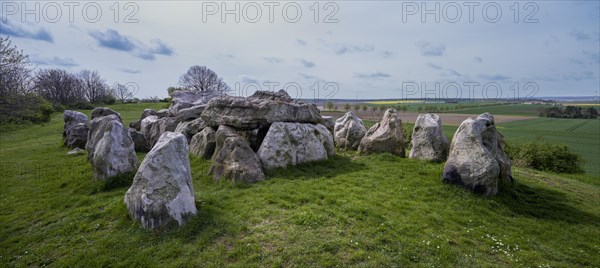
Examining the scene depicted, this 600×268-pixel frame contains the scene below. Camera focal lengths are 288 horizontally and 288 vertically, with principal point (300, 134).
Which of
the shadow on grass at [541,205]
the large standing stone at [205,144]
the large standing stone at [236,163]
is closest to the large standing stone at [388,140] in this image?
the shadow on grass at [541,205]

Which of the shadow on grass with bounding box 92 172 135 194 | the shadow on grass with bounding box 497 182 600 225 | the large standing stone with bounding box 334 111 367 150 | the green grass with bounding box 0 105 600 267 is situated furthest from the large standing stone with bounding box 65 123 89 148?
the shadow on grass with bounding box 497 182 600 225

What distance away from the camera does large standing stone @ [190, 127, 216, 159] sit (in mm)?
14461

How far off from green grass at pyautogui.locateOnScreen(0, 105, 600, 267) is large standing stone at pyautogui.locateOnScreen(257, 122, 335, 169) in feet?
2.39

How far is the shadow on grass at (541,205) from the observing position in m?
9.50

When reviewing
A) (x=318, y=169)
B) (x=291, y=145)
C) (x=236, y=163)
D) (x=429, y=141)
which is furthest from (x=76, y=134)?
(x=429, y=141)

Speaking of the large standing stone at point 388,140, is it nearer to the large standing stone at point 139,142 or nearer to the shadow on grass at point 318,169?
the shadow on grass at point 318,169

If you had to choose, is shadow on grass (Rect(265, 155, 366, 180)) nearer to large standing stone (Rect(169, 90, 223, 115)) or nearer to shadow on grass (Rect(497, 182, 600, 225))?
shadow on grass (Rect(497, 182, 600, 225))

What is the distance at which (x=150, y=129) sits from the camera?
20.7 metres

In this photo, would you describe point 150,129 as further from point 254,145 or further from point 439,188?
point 439,188

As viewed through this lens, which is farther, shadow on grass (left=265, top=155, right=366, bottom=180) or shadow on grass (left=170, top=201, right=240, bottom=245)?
shadow on grass (left=265, top=155, right=366, bottom=180)

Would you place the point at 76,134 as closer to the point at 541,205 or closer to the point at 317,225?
the point at 317,225

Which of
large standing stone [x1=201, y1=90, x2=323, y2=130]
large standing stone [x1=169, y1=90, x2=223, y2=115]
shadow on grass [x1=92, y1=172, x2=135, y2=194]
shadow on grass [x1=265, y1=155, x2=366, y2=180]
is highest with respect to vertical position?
large standing stone [x1=169, y1=90, x2=223, y2=115]

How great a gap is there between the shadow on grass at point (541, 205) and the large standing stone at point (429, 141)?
10.9 feet

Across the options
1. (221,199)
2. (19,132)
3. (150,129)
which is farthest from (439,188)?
(19,132)
